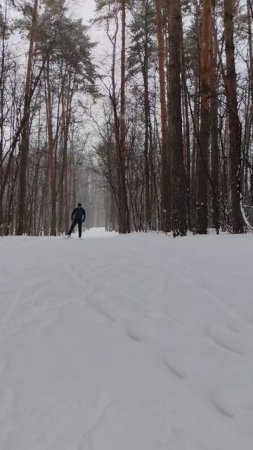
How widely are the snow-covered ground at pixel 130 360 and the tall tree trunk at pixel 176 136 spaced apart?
493cm

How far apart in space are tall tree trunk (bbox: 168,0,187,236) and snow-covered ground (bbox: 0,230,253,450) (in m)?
4.93

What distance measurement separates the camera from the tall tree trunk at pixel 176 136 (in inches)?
371

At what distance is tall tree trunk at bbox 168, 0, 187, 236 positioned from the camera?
9430 millimetres

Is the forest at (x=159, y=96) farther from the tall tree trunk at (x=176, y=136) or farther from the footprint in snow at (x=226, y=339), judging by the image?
the footprint in snow at (x=226, y=339)

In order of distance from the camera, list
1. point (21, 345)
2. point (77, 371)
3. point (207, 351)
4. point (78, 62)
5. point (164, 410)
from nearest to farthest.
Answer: point (164, 410)
point (77, 371)
point (207, 351)
point (21, 345)
point (78, 62)

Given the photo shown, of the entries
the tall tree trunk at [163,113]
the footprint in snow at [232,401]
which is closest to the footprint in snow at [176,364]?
the footprint in snow at [232,401]

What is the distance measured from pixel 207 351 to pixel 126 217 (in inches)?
508

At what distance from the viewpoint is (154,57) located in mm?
17234

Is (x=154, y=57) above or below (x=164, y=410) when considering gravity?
above

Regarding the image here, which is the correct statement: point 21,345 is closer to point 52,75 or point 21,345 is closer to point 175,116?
point 175,116

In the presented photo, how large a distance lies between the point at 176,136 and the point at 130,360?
26.2ft

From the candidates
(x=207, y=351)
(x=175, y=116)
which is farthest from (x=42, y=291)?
(x=175, y=116)

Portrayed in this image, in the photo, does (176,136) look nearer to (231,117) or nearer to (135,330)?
(231,117)

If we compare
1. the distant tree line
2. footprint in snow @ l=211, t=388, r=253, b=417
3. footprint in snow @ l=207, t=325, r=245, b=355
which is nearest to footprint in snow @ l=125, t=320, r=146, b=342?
footprint in snow @ l=207, t=325, r=245, b=355
